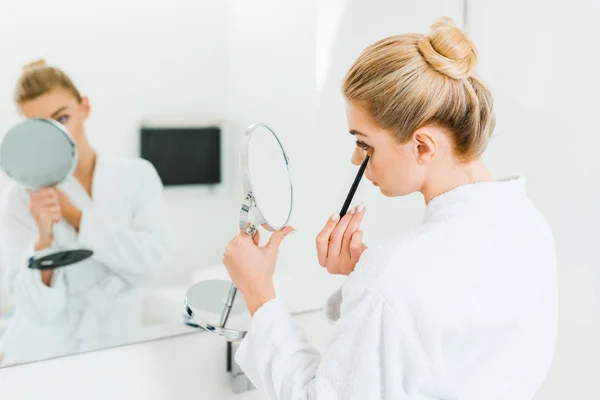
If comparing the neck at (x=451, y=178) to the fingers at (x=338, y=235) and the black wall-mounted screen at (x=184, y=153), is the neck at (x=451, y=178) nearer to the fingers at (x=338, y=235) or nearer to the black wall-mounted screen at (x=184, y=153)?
the fingers at (x=338, y=235)

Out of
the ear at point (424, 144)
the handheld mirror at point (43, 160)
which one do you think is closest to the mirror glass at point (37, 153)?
the handheld mirror at point (43, 160)

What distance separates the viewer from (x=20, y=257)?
3.14 feet

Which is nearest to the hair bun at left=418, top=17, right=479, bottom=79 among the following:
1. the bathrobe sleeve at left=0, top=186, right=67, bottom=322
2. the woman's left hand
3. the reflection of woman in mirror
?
the woman's left hand

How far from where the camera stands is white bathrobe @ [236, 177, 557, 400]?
0.72m

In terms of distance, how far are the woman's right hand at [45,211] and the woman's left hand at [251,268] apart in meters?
0.29

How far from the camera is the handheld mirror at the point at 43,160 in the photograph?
0.94 meters

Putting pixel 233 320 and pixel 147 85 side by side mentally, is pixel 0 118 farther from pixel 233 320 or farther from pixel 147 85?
pixel 233 320

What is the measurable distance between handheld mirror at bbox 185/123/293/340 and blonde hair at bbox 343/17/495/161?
157 millimetres

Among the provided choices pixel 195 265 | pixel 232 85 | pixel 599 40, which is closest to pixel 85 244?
pixel 195 265

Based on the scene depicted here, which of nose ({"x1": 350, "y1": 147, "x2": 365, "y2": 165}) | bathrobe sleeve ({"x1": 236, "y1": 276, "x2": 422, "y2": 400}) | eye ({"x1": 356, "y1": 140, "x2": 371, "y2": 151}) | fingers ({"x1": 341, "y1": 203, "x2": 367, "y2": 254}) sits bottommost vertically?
bathrobe sleeve ({"x1": 236, "y1": 276, "x2": 422, "y2": 400})

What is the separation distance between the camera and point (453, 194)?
2.67ft

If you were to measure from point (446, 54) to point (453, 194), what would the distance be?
0.58 ft

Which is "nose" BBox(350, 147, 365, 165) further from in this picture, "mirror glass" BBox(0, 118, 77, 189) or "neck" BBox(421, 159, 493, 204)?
"mirror glass" BBox(0, 118, 77, 189)

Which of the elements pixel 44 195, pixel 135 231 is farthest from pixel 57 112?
pixel 135 231
